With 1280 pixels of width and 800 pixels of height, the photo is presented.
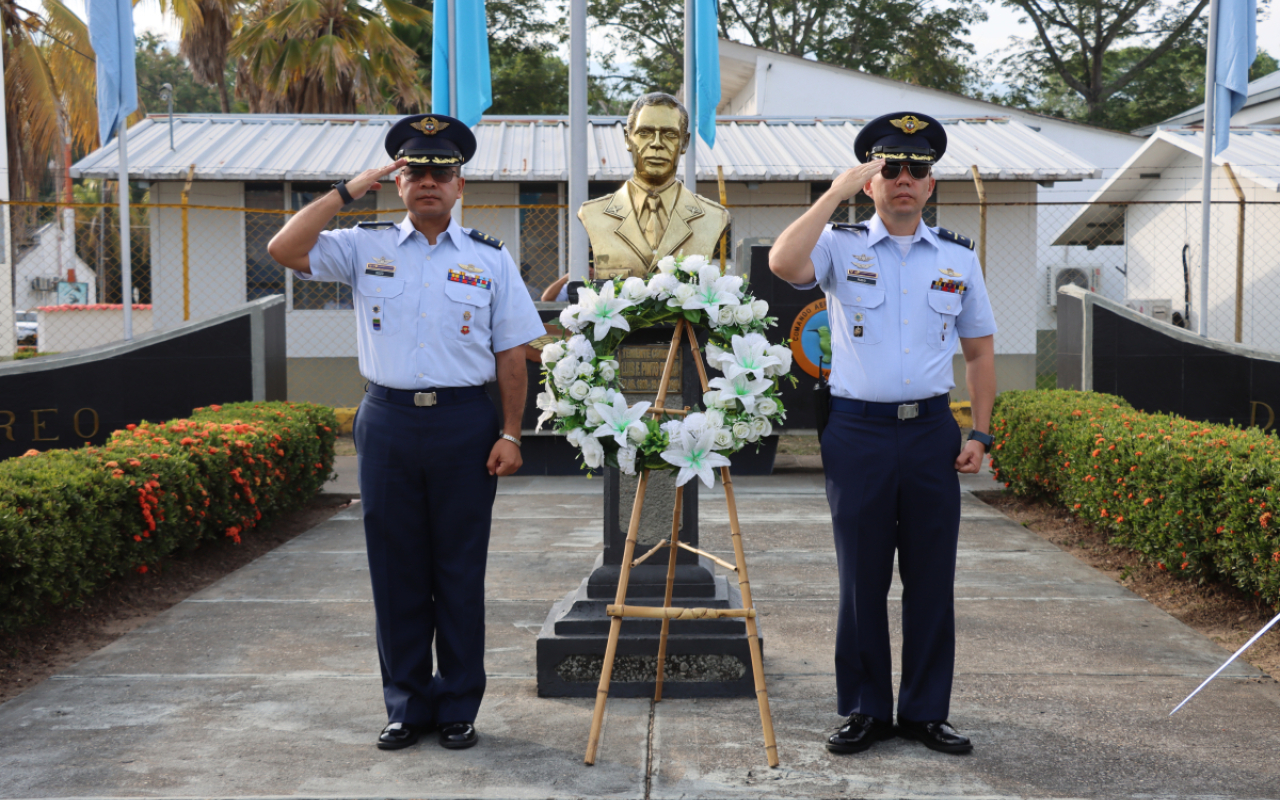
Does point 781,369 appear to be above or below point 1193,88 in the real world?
below

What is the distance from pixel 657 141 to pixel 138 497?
124 inches

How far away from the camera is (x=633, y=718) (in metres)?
3.87

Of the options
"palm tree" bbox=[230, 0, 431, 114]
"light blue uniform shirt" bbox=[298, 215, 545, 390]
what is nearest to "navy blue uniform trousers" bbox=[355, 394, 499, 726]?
"light blue uniform shirt" bbox=[298, 215, 545, 390]

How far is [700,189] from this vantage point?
13766 mm

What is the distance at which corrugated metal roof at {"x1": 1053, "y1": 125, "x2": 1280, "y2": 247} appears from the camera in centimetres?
1329

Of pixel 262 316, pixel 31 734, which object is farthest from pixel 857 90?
pixel 31 734

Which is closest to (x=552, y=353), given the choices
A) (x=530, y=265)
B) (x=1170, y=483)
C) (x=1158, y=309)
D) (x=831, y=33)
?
(x=1170, y=483)

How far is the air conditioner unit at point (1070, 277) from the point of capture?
1952 centimetres

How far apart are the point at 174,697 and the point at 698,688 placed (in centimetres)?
201

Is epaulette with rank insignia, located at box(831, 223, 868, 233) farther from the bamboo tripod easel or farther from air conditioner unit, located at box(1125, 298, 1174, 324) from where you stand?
air conditioner unit, located at box(1125, 298, 1174, 324)

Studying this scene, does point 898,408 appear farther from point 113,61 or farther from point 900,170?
point 113,61

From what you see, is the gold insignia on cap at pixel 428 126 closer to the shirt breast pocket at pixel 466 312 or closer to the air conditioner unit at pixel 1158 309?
the shirt breast pocket at pixel 466 312

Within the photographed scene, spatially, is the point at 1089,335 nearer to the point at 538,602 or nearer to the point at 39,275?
the point at 538,602

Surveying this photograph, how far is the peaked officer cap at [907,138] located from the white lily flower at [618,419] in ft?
3.64
